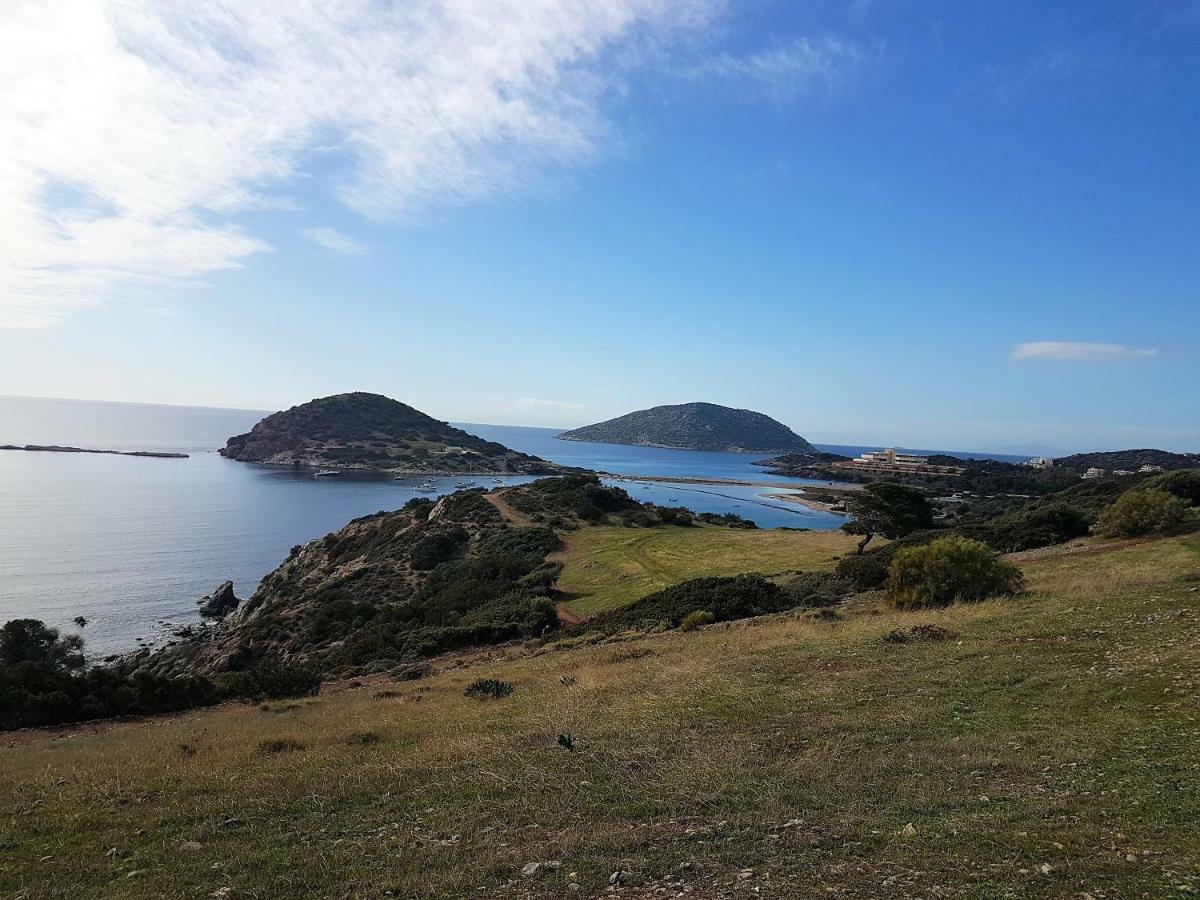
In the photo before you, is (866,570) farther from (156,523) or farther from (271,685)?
(156,523)

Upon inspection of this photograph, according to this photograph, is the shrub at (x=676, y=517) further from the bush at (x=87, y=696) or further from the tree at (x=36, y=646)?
the tree at (x=36, y=646)

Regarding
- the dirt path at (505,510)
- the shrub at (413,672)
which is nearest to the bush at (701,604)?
the shrub at (413,672)

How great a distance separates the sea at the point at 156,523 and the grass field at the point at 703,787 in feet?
142

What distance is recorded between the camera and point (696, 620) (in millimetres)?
25031

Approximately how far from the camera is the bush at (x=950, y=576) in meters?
21.3

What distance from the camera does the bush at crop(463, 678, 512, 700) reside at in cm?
1605

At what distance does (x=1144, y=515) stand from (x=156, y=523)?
320 ft

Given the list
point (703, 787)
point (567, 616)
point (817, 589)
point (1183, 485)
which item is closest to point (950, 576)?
point (817, 589)

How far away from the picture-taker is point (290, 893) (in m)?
6.43

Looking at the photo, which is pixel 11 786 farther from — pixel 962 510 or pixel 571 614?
pixel 962 510

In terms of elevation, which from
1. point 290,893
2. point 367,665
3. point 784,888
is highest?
point 784,888

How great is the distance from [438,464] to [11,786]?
184 meters

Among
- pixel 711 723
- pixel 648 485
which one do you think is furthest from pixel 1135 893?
pixel 648 485

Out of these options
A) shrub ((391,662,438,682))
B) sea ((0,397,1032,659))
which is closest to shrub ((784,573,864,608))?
shrub ((391,662,438,682))
